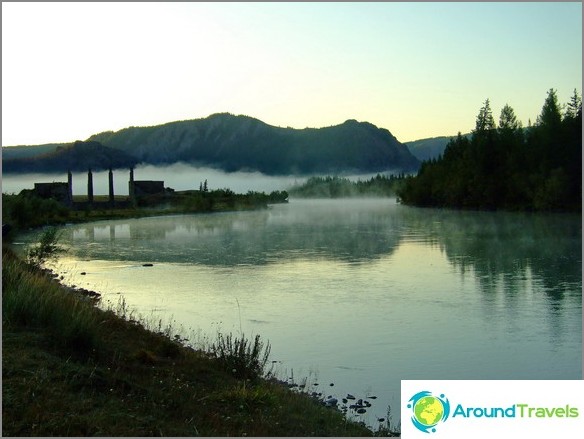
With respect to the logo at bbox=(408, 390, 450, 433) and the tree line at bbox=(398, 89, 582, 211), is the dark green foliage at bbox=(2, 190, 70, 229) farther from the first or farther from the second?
the tree line at bbox=(398, 89, 582, 211)

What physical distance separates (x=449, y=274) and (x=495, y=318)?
931 centimetres

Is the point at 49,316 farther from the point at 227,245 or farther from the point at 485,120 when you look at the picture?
the point at 485,120

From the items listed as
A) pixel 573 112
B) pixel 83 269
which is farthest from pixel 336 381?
pixel 573 112

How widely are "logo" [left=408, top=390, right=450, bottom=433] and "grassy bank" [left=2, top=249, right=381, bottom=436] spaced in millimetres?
1679

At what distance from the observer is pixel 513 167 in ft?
281

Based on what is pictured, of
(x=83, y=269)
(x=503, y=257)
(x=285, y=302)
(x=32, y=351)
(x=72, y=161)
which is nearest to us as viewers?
(x=32, y=351)

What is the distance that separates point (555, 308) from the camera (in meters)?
19.1

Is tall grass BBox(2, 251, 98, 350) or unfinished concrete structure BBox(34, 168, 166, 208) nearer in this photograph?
tall grass BBox(2, 251, 98, 350)

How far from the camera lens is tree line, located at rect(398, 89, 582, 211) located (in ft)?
246

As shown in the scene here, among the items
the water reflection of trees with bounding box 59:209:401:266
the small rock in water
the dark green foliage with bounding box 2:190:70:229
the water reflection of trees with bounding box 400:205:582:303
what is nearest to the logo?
the small rock in water

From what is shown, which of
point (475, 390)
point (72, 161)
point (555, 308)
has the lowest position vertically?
point (555, 308)

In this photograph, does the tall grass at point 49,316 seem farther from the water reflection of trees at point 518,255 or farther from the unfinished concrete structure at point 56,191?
the unfinished concrete structure at point 56,191

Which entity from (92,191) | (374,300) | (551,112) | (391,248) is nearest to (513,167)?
(551,112)

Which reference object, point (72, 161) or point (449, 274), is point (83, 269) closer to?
point (449, 274)
